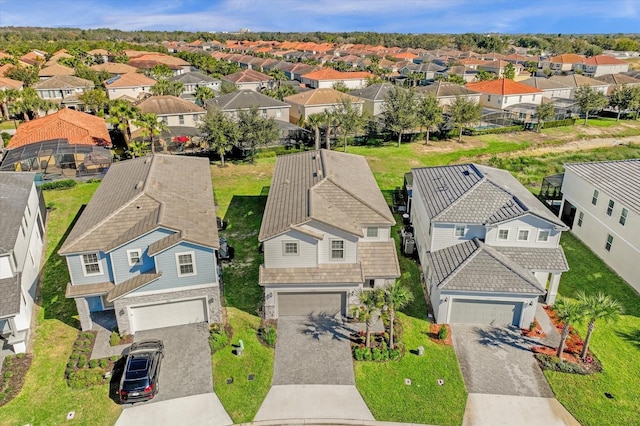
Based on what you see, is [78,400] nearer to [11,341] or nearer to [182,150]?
[11,341]

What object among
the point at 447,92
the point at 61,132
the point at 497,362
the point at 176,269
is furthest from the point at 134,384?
the point at 447,92

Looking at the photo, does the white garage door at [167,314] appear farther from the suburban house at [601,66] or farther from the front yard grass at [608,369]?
the suburban house at [601,66]

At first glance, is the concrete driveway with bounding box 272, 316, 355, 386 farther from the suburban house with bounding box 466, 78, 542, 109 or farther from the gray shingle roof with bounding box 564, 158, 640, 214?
the suburban house with bounding box 466, 78, 542, 109

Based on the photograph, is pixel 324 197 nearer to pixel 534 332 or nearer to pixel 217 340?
pixel 217 340

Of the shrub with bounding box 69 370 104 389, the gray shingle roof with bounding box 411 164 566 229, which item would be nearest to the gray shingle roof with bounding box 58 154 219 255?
the shrub with bounding box 69 370 104 389

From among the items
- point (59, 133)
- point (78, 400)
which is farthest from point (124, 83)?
point (78, 400)

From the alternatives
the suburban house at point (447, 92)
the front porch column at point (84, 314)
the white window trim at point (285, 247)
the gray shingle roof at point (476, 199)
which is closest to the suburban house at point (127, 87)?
the suburban house at point (447, 92)
